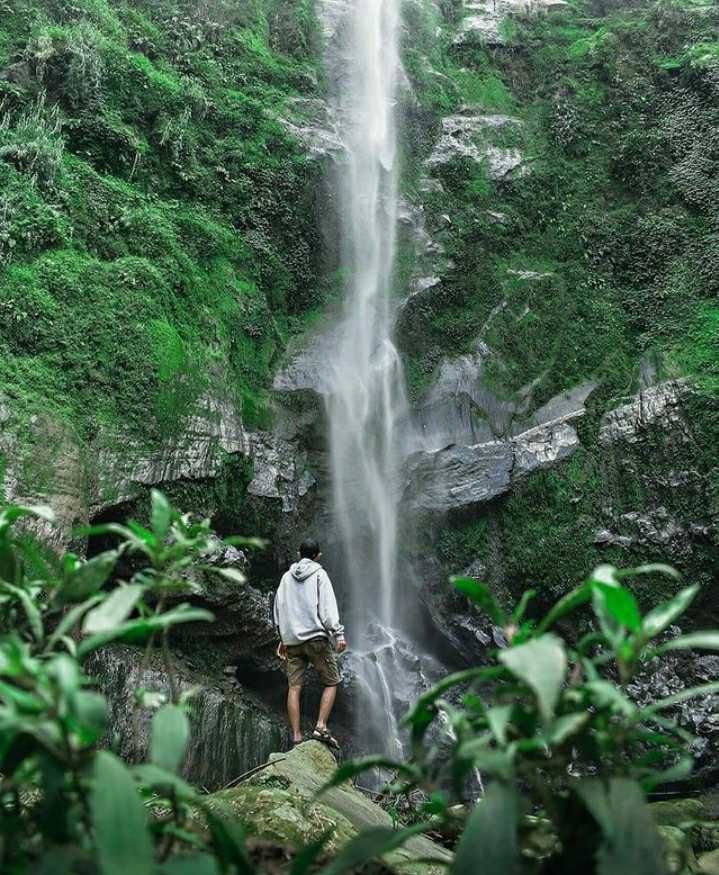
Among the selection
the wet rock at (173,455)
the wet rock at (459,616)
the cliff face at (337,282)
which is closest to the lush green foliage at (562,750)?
the cliff face at (337,282)

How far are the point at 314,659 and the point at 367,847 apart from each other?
473 centimetres

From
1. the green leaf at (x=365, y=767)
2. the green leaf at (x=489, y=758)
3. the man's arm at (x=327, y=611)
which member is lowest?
the green leaf at (x=365, y=767)

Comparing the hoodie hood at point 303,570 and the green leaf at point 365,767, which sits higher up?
the hoodie hood at point 303,570

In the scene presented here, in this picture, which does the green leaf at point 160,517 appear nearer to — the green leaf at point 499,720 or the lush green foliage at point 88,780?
the lush green foliage at point 88,780

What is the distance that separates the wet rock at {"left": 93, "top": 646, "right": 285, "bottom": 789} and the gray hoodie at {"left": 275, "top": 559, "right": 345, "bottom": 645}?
3.99 ft

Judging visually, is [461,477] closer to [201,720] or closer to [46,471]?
[201,720]

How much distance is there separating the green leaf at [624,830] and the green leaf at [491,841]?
134 millimetres

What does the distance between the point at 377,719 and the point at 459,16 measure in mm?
16064

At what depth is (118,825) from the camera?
3.20 feet

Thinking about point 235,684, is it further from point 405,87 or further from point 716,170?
point 405,87

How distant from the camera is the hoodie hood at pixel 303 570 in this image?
5.71m

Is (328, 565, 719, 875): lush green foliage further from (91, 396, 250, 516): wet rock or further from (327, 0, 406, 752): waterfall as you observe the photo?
(327, 0, 406, 752): waterfall

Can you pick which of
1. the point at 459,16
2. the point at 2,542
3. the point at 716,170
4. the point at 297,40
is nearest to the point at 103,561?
the point at 2,542

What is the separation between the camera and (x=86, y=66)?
10406 millimetres
